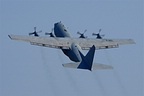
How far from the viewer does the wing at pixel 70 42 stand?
361 feet

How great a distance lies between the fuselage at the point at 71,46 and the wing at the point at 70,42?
1.56m

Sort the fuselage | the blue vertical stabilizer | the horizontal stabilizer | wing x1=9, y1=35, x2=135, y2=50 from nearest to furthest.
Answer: the horizontal stabilizer, the blue vertical stabilizer, the fuselage, wing x1=9, y1=35, x2=135, y2=50

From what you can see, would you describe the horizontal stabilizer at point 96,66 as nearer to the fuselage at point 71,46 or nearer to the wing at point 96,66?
the wing at point 96,66

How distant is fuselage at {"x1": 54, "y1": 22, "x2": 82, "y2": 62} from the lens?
109912 millimetres

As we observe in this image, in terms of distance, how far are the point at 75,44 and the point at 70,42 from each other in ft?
7.27

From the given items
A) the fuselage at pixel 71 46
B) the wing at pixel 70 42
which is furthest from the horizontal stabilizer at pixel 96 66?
the wing at pixel 70 42

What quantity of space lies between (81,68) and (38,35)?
72.2 ft

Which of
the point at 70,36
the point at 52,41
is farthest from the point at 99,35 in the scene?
the point at 52,41

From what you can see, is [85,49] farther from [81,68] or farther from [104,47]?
[81,68]

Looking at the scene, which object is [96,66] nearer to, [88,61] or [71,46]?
[88,61]

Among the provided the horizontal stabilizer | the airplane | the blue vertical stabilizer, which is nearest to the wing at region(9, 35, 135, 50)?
the airplane

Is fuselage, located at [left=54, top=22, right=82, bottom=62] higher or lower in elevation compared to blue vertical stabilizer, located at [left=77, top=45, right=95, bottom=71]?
lower

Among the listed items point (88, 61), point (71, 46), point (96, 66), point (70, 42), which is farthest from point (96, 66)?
point (70, 42)

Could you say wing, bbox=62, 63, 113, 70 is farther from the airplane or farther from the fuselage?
the fuselage
